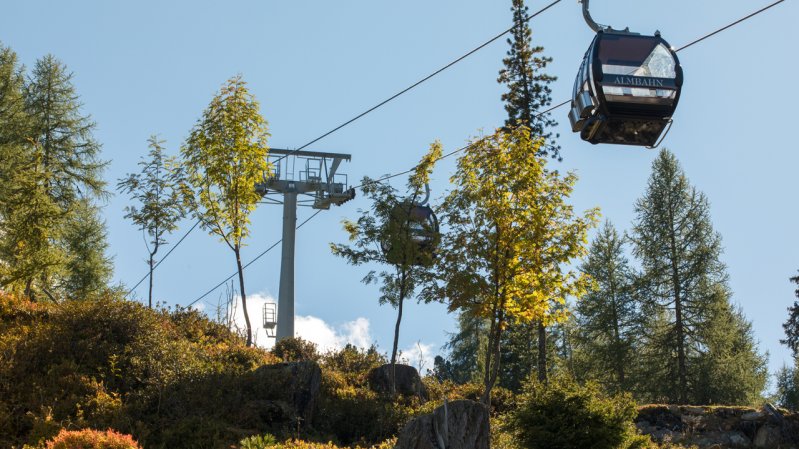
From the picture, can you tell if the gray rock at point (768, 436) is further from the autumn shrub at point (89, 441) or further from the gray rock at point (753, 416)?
the autumn shrub at point (89, 441)

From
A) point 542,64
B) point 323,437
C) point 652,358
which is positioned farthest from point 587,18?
point 652,358

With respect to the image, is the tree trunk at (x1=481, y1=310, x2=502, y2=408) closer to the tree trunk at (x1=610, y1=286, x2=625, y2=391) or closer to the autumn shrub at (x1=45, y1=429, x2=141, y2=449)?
the autumn shrub at (x1=45, y1=429, x2=141, y2=449)

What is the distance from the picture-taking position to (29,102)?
1416 inches

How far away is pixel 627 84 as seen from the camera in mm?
14234

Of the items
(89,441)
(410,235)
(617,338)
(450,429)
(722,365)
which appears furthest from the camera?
(617,338)

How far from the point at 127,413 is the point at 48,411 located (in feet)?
4.12

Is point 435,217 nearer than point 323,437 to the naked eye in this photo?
No

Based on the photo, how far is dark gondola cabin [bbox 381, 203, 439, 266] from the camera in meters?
22.4

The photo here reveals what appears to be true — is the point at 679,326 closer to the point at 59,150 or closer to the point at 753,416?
the point at 753,416

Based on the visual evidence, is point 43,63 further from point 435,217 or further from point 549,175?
point 549,175

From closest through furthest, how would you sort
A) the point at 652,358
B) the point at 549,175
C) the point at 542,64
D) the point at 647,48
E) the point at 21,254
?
the point at 647,48 < the point at 549,175 < the point at 21,254 < the point at 542,64 < the point at 652,358

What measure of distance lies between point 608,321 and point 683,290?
3.77 meters

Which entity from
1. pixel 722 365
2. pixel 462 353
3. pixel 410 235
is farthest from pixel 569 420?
pixel 462 353

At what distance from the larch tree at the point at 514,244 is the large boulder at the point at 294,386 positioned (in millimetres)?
3808
